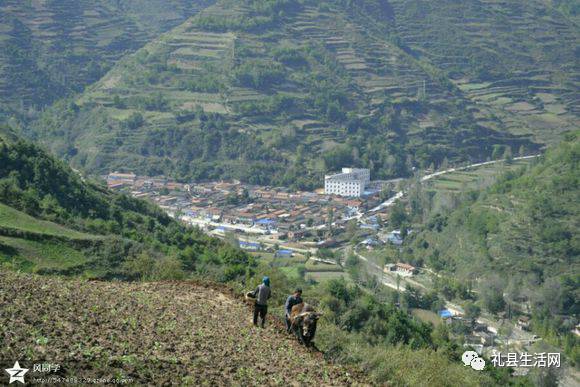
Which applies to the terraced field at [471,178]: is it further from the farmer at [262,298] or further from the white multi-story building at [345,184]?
the farmer at [262,298]

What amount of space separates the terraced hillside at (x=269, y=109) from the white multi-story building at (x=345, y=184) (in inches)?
93.2

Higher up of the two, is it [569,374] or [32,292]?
[32,292]

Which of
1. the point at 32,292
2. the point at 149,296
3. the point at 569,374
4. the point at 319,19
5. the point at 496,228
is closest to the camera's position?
the point at 32,292

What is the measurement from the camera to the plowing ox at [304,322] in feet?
45.1

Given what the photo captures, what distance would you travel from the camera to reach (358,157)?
7194 cm

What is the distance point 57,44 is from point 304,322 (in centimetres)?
8938

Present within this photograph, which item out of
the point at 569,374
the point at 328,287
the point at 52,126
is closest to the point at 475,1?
the point at 52,126

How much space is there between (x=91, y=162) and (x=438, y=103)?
36.4 m

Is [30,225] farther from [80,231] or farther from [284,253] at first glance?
[284,253]

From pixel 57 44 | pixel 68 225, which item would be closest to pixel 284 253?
pixel 68 225

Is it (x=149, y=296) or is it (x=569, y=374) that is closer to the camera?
(x=149, y=296)

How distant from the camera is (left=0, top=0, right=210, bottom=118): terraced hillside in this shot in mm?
88312

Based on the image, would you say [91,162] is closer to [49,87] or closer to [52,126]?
[52,126]

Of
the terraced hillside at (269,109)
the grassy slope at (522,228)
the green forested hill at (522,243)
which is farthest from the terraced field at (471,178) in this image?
the grassy slope at (522,228)
